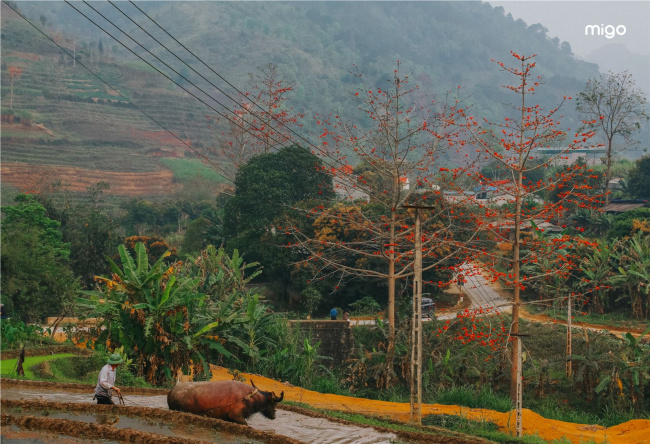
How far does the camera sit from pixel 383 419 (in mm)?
15078

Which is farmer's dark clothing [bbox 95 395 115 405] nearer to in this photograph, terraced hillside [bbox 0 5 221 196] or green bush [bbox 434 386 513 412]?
green bush [bbox 434 386 513 412]

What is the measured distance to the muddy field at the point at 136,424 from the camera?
9.96 metres

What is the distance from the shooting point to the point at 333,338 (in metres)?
27.0

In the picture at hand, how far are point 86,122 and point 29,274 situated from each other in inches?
3113

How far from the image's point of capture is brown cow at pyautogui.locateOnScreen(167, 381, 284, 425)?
11.6 metres

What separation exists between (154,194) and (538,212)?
2998 inches

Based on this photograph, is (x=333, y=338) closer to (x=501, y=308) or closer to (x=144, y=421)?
(x=501, y=308)

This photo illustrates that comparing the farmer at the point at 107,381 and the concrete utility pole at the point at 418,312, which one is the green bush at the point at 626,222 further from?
the farmer at the point at 107,381

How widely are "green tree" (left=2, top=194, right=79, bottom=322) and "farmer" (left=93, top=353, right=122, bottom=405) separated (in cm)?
1749

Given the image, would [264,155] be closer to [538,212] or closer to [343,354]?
[343,354]

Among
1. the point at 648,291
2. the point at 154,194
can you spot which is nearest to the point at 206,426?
the point at 648,291

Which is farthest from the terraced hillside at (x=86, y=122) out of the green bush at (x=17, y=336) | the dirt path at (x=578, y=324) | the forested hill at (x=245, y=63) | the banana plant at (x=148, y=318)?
the banana plant at (x=148, y=318)

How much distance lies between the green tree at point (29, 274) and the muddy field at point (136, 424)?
16108 millimetres

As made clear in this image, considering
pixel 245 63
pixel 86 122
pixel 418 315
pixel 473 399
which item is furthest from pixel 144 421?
pixel 245 63
